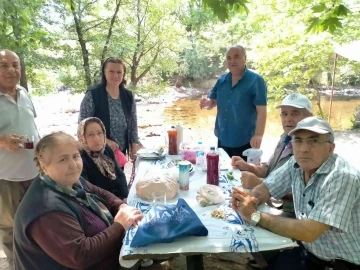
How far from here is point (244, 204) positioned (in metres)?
1.67

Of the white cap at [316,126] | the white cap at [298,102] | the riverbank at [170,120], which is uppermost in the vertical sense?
the white cap at [298,102]

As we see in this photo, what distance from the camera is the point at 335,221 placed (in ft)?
4.63

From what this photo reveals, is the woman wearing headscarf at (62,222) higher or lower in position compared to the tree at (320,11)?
lower

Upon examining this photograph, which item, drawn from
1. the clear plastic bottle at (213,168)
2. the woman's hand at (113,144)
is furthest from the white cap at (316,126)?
the woman's hand at (113,144)

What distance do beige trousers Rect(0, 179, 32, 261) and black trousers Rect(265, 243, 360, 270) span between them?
1.95 meters

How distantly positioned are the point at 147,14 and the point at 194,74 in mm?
9117

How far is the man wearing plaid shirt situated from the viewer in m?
1.45

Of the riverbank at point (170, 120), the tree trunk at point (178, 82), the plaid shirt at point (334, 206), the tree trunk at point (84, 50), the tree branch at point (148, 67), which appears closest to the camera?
the plaid shirt at point (334, 206)

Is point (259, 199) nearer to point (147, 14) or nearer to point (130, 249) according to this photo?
point (130, 249)

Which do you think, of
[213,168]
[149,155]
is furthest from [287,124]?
[149,155]

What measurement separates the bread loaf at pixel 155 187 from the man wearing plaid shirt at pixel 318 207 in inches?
15.7

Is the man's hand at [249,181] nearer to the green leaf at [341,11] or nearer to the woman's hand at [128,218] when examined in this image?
the woman's hand at [128,218]

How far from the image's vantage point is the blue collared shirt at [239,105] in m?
3.28

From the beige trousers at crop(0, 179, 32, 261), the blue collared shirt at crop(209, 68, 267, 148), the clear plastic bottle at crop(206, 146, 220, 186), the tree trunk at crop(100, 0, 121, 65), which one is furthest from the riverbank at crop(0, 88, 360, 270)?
the clear plastic bottle at crop(206, 146, 220, 186)
